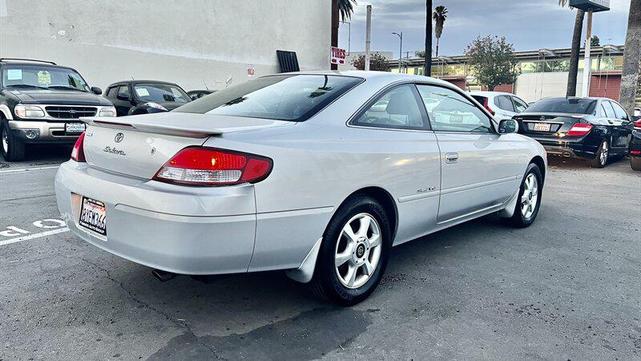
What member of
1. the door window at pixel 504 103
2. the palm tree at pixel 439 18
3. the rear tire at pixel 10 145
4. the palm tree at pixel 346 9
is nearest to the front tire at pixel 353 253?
the rear tire at pixel 10 145

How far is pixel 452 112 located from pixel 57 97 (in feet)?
23.6

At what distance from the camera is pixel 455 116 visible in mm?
4246

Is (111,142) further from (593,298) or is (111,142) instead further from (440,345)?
(593,298)

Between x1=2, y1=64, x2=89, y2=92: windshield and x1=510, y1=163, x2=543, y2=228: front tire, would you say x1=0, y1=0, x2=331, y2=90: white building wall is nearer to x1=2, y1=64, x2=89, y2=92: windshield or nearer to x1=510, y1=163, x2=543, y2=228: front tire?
x1=2, y1=64, x2=89, y2=92: windshield

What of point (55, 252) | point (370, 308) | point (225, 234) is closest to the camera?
point (225, 234)

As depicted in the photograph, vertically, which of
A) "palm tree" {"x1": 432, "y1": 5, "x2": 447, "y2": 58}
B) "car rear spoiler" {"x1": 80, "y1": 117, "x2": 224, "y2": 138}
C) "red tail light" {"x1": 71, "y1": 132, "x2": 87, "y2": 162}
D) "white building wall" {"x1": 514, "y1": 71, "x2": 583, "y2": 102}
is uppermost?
"palm tree" {"x1": 432, "y1": 5, "x2": 447, "y2": 58}

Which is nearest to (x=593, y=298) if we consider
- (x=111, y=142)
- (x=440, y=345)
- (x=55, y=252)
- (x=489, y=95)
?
(x=440, y=345)

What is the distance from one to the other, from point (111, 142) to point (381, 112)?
1.74 m

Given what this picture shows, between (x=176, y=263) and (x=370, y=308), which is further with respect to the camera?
(x=370, y=308)

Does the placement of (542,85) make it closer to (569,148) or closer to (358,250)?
(569,148)

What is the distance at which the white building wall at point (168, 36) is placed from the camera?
49.0 ft

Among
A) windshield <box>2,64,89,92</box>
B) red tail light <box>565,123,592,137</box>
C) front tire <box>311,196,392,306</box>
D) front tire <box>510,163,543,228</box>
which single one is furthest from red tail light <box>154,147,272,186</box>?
red tail light <box>565,123,592,137</box>

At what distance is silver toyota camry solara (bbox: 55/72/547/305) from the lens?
2506 millimetres

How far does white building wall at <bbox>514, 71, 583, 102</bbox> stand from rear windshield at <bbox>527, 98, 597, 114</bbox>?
3216cm
